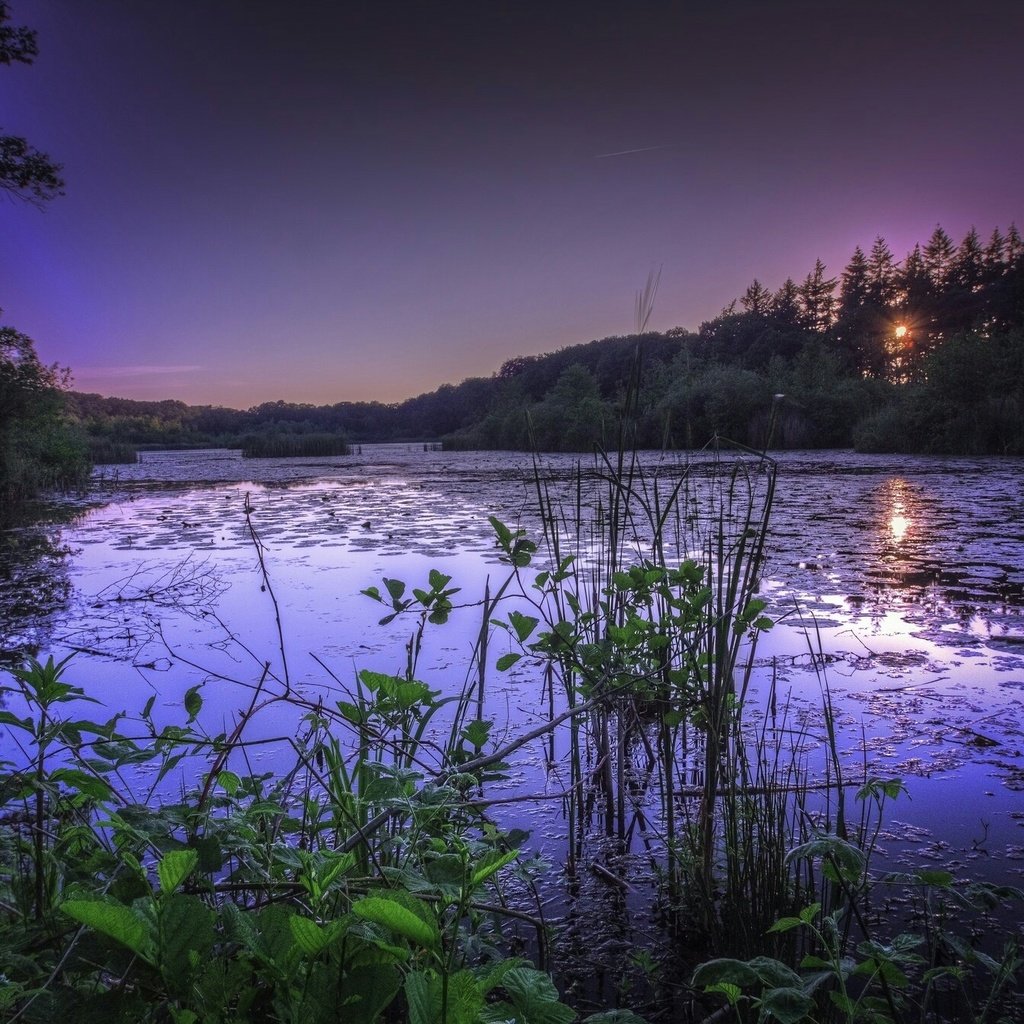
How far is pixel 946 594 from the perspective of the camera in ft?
14.9

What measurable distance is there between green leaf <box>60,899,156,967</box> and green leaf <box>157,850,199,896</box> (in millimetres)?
34

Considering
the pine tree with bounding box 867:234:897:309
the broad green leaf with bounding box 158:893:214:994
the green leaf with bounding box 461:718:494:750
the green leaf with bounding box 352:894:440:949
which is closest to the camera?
the green leaf with bounding box 352:894:440:949

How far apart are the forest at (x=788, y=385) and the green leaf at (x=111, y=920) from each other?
5.35 feet

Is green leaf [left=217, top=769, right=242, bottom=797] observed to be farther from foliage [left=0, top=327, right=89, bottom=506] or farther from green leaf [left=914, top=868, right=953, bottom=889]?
foliage [left=0, top=327, right=89, bottom=506]

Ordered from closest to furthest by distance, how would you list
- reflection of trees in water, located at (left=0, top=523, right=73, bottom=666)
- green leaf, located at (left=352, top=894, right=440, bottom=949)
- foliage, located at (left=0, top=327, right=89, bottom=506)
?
green leaf, located at (left=352, top=894, right=440, bottom=949)
reflection of trees in water, located at (left=0, top=523, right=73, bottom=666)
foliage, located at (left=0, top=327, right=89, bottom=506)

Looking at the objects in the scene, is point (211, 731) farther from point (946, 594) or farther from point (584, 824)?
point (946, 594)

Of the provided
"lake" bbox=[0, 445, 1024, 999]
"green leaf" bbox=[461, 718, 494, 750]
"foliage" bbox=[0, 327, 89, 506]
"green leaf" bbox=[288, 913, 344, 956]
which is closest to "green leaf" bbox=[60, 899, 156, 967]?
"green leaf" bbox=[288, 913, 344, 956]

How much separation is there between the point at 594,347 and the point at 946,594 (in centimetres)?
5778

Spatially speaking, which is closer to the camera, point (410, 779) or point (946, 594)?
point (410, 779)

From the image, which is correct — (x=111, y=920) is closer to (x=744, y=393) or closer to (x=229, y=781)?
Answer: (x=229, y=781)

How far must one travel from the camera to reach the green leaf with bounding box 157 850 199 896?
62cm

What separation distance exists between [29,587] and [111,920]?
19.1 ft

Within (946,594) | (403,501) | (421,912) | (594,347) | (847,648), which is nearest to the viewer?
(421,912)

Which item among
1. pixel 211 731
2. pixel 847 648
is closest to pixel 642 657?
pixel 211 731
